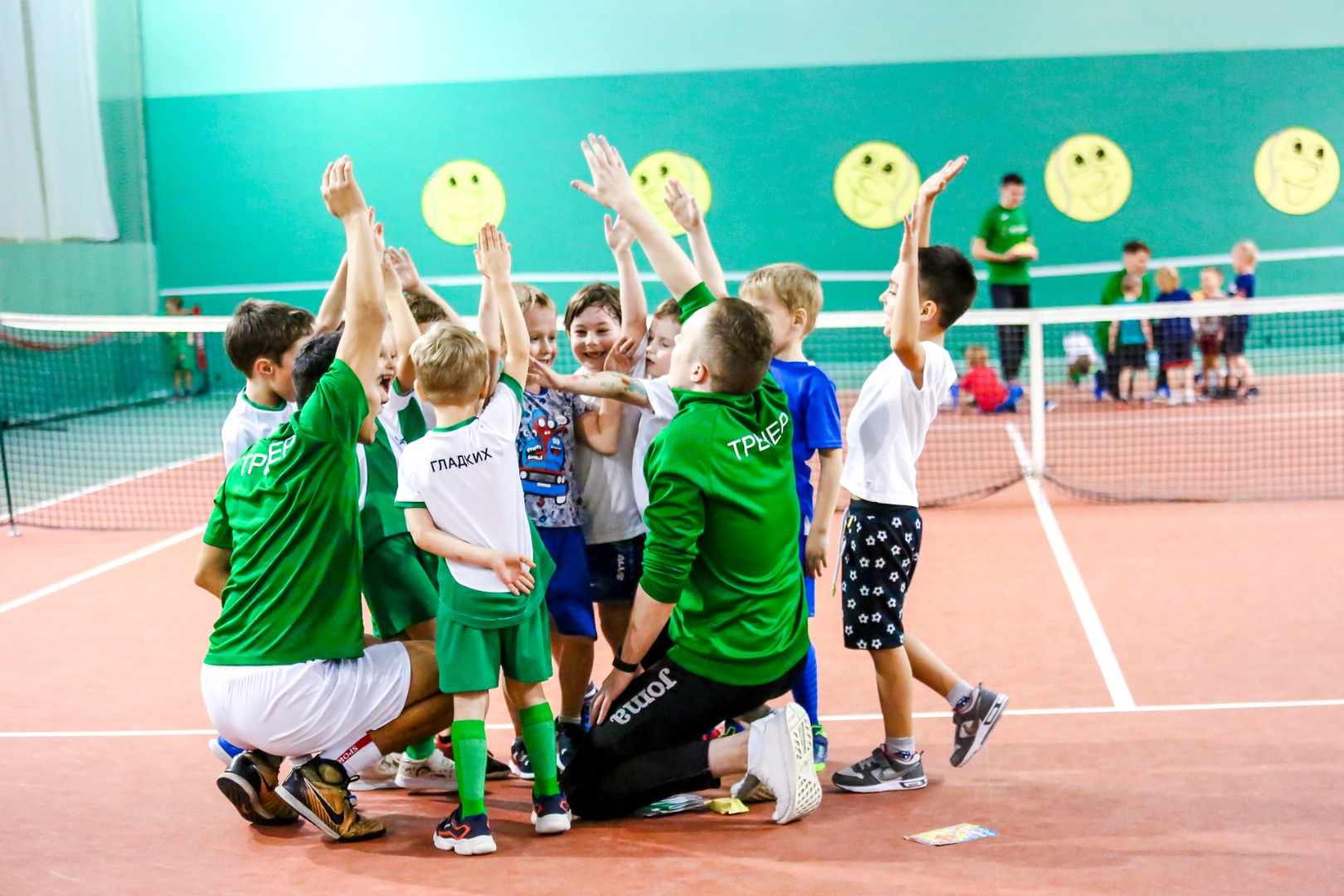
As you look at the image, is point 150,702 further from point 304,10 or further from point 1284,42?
point 1284,42

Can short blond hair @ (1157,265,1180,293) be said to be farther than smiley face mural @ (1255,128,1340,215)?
No

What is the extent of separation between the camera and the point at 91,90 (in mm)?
15133

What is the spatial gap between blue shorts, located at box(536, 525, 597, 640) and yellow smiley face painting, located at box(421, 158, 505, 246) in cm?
1286

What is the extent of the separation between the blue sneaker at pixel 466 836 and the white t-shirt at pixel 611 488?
95cm

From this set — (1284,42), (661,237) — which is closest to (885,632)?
(661,237)

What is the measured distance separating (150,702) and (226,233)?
12957 millimetres

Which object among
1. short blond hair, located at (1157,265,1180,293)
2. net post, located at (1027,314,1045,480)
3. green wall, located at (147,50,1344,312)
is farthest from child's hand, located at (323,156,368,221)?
green wall, located at (147,50,1344,312)

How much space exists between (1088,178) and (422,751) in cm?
1385

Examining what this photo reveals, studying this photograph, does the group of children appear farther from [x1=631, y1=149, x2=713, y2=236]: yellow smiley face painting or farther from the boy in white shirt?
[x1=631, y1=149, x2=713, y2=236]: yellow smiley face painting

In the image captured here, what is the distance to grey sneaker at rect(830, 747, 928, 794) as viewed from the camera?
3.57 metres

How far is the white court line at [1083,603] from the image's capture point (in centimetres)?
440

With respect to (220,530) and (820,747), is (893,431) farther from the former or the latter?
(220,530)

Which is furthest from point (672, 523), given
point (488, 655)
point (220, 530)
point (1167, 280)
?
point (1167, 280)

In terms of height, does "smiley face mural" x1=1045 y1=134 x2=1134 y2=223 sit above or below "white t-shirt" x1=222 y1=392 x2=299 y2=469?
above
